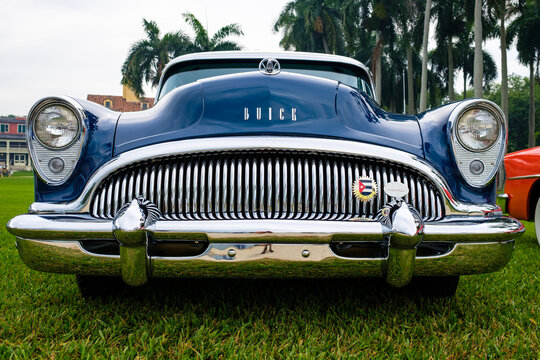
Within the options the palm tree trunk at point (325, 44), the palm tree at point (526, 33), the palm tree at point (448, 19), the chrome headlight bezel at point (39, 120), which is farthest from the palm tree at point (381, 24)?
the chrome headlight bezel at point (39, 120)

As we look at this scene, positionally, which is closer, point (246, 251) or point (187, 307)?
point (246, 251)

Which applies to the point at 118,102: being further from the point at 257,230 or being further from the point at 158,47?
the point at 257,230

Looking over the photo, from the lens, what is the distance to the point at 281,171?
1.88 m

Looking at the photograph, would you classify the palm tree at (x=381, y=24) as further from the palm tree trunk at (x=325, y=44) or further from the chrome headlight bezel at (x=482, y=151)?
the chrome headlight bezel at (x=482, y=151)

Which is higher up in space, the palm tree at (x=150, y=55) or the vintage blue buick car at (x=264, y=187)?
the palm tree at (x=150, y=55)

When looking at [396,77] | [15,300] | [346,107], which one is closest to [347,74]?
[346,107]

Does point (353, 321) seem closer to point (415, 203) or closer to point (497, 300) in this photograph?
point (415, 203)

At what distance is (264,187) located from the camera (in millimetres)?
1834

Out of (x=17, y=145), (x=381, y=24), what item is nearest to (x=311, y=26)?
(x=381, y=24)

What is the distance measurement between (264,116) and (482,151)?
966mm

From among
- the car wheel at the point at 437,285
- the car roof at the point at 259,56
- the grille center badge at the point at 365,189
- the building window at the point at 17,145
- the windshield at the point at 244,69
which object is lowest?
the car wheel at the point at 437,285

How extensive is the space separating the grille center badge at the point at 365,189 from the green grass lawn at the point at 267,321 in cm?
54

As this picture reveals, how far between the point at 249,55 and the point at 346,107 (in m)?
1.28

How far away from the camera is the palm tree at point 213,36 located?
2200cm
